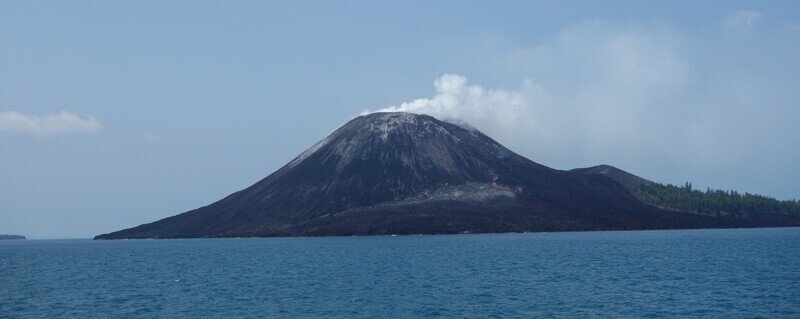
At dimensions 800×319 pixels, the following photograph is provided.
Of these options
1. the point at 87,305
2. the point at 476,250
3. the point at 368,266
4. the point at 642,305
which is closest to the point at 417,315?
the point at 642,305

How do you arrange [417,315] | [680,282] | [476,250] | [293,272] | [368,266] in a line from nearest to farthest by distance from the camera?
[417,315]
[680,282]
[293,272]
[368,266]
[476,250]

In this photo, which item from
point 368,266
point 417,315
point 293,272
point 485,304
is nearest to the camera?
point 417,315

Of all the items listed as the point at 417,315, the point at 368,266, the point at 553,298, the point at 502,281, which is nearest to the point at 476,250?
the point at 368,266

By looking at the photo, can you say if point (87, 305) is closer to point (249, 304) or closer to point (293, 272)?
point (249, 304)

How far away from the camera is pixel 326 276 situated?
98.1 m

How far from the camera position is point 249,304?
71.1 metres

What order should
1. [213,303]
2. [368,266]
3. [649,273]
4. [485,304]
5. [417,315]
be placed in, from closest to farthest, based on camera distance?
[417,315] → [485,304] → [213,303] → [649,273] → [368,266]

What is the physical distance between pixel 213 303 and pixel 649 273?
52.8 m

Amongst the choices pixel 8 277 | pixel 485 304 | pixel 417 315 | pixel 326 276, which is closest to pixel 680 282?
pixel 485 304

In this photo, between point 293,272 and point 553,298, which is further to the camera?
point 293,272

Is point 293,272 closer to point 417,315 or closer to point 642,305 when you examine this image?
point 417,315

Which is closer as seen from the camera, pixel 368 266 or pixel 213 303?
pixel 213 303

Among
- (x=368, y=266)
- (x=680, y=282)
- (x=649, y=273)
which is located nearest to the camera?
(x=680, y=282)

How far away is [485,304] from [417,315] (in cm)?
801
